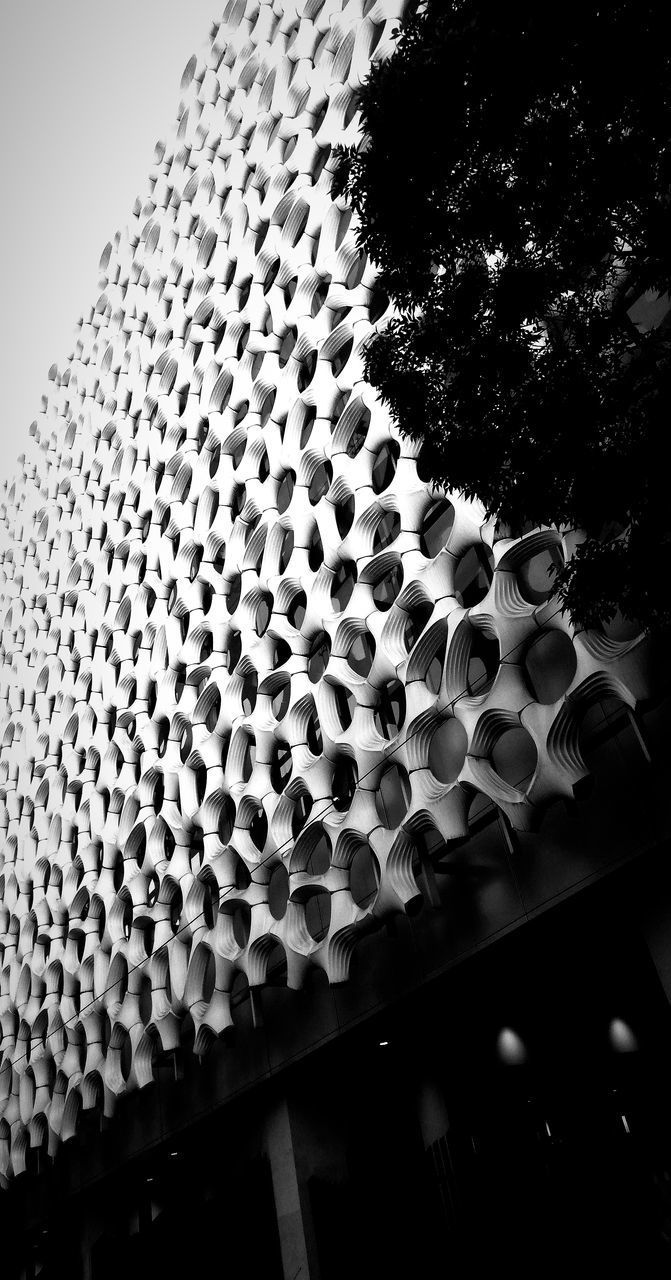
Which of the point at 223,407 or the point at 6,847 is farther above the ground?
the point at 223,407

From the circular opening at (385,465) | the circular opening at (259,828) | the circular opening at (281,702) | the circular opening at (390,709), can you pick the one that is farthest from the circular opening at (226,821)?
the circular opening at (385,465)

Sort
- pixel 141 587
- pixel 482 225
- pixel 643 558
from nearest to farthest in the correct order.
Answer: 1. pixel 643 558
2. pixel 482 225
3. pixel 141 587

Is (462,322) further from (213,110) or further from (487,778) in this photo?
(213,110)

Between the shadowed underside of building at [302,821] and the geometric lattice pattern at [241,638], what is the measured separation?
0.08m

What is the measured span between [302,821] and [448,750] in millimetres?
3260

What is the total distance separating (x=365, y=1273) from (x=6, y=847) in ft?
56.5

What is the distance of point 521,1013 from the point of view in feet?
48.8

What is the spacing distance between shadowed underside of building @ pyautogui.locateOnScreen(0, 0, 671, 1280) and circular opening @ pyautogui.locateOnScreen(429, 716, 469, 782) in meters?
0.05

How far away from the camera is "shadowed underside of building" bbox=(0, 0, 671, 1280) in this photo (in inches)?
471

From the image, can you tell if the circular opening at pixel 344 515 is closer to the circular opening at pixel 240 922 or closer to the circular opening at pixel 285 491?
the circular opening at pixel 285 491

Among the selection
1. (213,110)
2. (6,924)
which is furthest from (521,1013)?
(213,110)

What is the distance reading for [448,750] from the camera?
46.9 ft

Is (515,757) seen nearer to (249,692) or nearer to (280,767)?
(280,767)

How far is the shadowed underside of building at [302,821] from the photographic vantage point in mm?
11953
